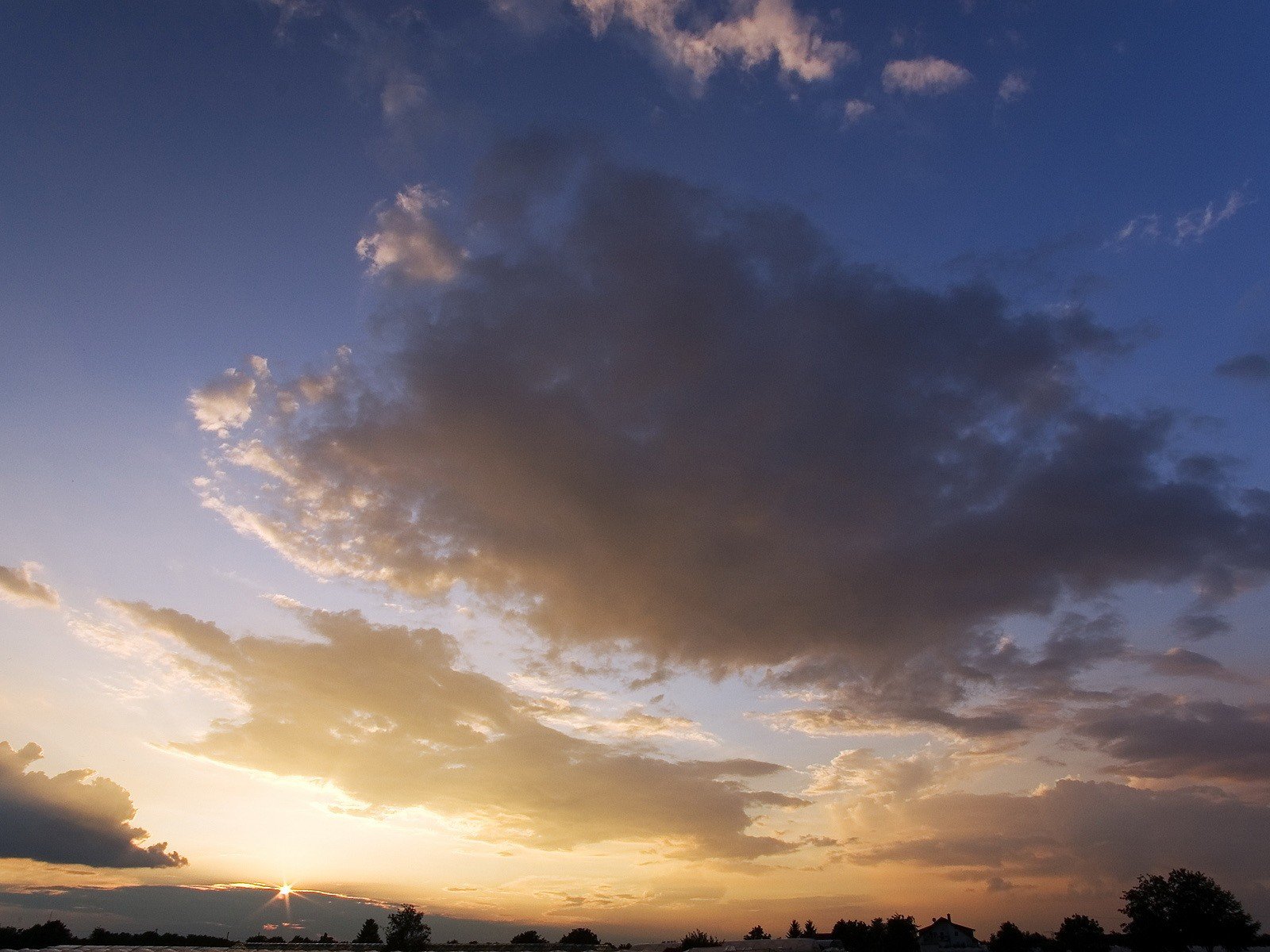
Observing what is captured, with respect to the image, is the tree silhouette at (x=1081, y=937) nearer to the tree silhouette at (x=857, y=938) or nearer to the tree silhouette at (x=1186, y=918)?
the tree silhouette at (x=1186, y=918)

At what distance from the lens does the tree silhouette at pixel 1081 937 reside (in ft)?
534

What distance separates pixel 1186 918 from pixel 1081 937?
82.5 feet

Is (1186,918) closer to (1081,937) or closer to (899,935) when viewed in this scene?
(1081,937)

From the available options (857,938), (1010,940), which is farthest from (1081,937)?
(857,938)

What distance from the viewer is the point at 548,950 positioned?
540ft

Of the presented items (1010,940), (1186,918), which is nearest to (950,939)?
(1010,940)

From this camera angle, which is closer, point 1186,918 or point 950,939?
point 1186,918

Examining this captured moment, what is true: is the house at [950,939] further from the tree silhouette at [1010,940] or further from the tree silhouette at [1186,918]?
the tree silhouette at [1186,918]

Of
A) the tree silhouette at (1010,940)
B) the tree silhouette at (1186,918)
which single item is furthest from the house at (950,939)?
the tree silhouette at (1186,918)

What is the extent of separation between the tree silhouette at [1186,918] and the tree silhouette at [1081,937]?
10.7 m

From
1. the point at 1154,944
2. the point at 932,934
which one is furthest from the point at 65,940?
the point at 1154,944

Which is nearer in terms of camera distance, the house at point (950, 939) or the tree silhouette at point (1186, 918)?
the tree silhouette at point (1186, 918)

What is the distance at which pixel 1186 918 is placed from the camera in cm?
14962

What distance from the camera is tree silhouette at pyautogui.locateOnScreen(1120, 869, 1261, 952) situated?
147 meters
